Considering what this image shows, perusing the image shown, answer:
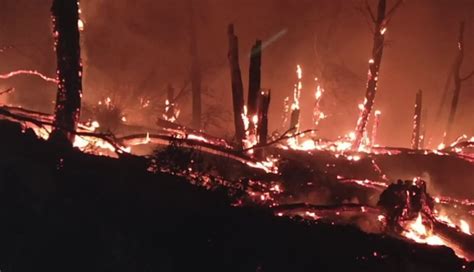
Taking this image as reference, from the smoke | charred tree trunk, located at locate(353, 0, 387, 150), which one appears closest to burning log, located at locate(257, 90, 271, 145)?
charred tree trunk, located at locate(353, 0, 387, 150)

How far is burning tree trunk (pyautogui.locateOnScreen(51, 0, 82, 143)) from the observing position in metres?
8.98

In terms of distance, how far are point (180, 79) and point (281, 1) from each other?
7728mm

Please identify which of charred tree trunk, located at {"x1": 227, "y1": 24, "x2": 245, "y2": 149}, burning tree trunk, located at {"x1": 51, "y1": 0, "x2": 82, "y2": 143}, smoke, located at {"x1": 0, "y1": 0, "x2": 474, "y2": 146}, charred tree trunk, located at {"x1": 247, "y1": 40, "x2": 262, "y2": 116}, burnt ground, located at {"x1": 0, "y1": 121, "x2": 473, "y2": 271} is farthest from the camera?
smoke, located at {"x1": 0, "y1": 0, "x2": 474, "y2": 146}

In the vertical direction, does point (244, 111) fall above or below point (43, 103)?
below

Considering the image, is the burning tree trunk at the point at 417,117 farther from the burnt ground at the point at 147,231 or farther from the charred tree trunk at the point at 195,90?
the burnt ground at the point at 147,231

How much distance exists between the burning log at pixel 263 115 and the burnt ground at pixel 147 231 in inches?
203

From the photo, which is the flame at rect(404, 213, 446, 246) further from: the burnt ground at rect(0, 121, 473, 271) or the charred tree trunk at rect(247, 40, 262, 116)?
the charred tree trunk at rect(247, 40, 262, 116)

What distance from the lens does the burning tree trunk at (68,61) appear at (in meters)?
8.98

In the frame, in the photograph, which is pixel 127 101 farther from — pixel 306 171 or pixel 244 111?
pixel 306 171

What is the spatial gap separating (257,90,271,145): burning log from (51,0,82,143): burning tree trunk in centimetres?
456

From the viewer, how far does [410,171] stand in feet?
47.8

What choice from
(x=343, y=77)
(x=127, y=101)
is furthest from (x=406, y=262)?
(x=343, y=77)

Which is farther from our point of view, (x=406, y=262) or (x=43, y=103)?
(x=43, y=103)

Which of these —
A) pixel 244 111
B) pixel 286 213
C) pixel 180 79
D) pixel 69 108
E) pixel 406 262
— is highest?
pixel 180 79
